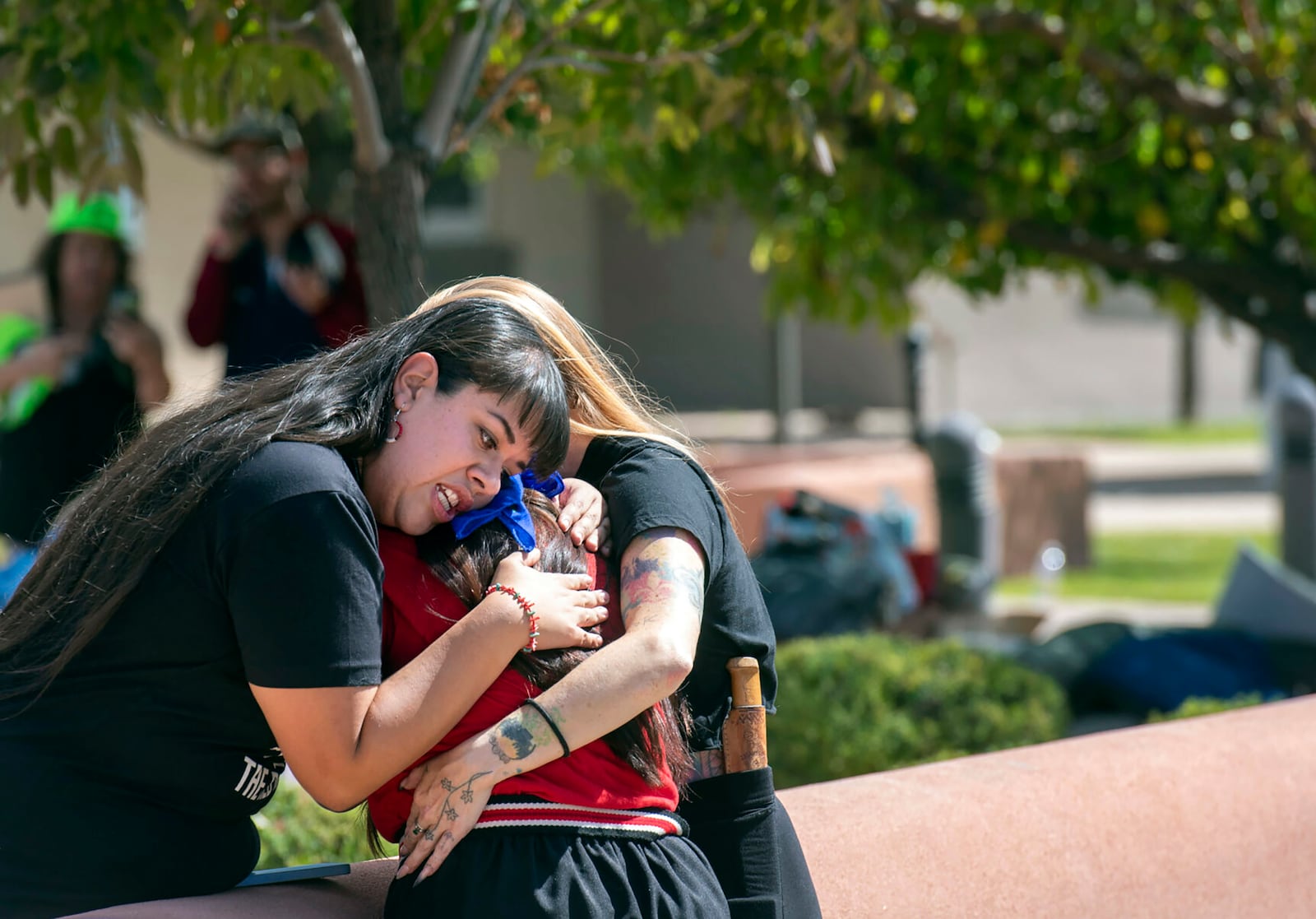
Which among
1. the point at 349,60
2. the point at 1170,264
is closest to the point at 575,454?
the point at 349,60

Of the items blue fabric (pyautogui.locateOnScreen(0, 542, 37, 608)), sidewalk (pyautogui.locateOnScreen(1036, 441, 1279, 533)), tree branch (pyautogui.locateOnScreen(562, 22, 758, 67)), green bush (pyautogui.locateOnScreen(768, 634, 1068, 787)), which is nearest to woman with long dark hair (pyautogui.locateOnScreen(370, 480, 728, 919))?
tree branch (pyautogui.locateOnScreen(562, 22, 758, 67))

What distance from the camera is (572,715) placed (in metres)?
1.98

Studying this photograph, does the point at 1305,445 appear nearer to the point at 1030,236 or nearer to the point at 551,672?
the point at 1030,236

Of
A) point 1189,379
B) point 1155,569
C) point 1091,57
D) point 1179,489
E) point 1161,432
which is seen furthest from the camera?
point 1189,379

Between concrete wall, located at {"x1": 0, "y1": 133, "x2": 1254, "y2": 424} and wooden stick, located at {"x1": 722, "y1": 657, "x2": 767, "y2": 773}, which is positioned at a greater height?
wooden stick, located at {"x1": 722, "y1": 657, "x2": 767, "y2": 773}

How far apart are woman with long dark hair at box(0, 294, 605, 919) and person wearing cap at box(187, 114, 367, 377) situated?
8.78 feet

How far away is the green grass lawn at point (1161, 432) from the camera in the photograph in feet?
72.6

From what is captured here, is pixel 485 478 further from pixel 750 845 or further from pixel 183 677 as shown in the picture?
pixel 750 845

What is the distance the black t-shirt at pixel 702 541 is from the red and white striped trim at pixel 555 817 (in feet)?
1.22

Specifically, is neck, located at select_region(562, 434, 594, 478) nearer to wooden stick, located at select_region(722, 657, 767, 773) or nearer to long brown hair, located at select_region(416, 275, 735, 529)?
→ long brown hair, located at select_region(416, 275, 735, 529)

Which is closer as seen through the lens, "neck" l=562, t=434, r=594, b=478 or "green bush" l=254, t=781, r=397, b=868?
"neck" l=562, t=434, r=594, b=478

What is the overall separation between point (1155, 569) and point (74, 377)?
28.1 ft

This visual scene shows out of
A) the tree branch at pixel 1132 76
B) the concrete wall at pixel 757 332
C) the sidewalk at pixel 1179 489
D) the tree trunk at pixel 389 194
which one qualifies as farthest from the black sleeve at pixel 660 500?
the concrete wall at pixel 757 332

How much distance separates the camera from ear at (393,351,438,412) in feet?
6.89
